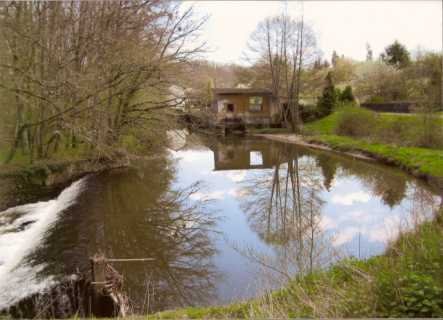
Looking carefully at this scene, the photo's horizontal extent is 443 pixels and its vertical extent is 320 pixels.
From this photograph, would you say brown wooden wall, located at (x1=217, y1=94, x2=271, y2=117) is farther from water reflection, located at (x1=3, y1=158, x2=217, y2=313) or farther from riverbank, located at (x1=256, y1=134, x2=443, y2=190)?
water reflection, located at (x1=3, y1=158, x2=217, y2=313)

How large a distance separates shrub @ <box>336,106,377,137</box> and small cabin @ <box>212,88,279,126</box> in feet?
31.0

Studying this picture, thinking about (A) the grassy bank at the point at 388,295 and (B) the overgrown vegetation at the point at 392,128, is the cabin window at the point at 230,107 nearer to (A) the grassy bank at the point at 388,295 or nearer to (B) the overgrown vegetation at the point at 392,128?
(B) the overgrown vegetation at the point at 392,128

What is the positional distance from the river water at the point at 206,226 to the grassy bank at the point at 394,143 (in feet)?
3.01

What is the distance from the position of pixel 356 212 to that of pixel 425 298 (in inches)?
272

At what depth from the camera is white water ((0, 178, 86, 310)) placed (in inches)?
225

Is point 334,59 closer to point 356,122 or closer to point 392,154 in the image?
point 356,122

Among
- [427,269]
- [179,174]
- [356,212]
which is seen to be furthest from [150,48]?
[427,269]

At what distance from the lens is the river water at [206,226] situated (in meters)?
5.79

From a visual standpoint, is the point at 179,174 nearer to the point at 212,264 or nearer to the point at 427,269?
the point at 212,264

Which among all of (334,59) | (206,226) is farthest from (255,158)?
(334,59)

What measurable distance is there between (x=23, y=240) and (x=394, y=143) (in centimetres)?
1678

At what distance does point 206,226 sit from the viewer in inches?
346

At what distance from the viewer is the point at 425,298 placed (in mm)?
2707

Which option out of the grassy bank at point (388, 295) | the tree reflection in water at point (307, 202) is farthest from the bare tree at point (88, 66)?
the grassy bank at point (388, 295)
